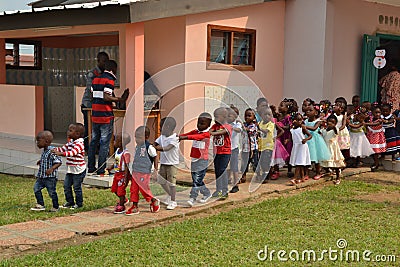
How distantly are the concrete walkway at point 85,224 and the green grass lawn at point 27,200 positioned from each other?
1.35 ft

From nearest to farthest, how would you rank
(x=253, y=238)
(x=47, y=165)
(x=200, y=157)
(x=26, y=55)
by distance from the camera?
(x=253, y=238)
(x=47, y=165)
(x=200, y=157)
(x=26, y=55)

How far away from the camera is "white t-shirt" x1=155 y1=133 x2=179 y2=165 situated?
21.3 feet

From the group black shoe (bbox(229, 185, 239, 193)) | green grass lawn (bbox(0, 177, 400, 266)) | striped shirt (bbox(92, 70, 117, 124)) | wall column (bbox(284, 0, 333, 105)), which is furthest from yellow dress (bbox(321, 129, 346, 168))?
striped shirt (bbox(92, 70, 117, 124))

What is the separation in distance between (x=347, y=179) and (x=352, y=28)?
163 inches

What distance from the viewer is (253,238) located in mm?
5543

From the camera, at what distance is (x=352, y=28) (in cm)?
1180

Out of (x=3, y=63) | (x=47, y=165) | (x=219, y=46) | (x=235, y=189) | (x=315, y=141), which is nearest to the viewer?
(x=47, y=165)

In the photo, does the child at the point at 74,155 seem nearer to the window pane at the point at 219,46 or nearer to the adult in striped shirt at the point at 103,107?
the adult in striped shirt at the point at 103,107

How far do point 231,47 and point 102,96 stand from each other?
3076mm

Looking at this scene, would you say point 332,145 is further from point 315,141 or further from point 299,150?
point 299,150

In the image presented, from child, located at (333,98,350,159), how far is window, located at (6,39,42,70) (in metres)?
7.63

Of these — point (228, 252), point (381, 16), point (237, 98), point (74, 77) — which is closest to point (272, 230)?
point (228, 252)

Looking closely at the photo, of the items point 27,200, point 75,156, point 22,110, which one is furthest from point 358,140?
point 22,110

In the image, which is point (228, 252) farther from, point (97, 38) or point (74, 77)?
point (74, 77)
